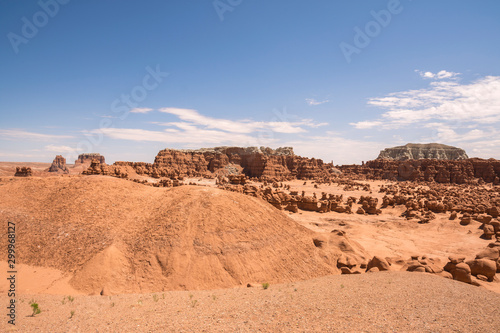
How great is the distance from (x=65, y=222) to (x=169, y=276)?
6609mm

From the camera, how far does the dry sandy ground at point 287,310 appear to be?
21.3ft

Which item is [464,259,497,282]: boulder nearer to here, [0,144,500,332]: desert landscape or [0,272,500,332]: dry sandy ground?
[0,144,500,332]: desert landscape

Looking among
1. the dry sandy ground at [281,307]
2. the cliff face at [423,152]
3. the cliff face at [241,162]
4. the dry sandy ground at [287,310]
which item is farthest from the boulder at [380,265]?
the cliff face at [423,152]

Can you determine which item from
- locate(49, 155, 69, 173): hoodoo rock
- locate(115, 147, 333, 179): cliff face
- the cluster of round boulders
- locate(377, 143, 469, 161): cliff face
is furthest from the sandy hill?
locate(377, 143, 469, 161): cliff face

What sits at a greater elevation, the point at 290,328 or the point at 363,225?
the point at 290,328

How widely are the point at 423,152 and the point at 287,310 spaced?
12102cm

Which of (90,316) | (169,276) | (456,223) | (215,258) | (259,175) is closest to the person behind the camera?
(90,316)

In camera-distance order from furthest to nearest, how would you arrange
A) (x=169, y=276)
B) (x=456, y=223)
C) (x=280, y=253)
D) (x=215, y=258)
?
(x=456, y=223)
(x=280, y=253)
(x=215, y=258)
(x=169, y=276)

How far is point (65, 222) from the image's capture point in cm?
1314

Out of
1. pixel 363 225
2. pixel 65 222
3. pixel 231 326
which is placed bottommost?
pixel 363 225

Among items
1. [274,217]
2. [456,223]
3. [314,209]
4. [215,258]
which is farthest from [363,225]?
[215,258]

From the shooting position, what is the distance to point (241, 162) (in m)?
73.0

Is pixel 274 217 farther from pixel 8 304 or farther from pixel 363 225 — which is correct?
pixel 363 225

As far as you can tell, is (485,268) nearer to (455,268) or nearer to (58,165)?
(455,268)
